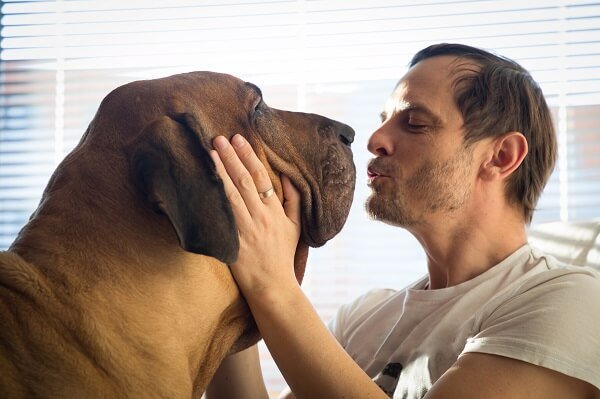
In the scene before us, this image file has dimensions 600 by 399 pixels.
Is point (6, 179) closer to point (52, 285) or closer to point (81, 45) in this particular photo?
point (81, 45)

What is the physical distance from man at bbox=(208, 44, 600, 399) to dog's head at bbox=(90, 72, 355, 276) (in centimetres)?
6

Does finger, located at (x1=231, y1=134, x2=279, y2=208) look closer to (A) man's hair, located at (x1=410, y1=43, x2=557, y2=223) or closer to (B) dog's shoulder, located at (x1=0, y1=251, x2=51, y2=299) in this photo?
(B) dog's shoulder, located at (x1=0, y1=251, x2=51, y2=299)

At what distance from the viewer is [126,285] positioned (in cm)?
113

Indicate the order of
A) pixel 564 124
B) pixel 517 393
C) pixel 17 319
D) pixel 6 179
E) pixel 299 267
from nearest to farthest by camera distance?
pixel 17 319 → pixel 517 393 → pixel 299 267 → pixel 564 124 → pixel 6 179

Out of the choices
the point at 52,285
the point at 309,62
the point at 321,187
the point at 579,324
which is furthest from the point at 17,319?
the point at 309,62

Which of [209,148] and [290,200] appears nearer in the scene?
[209,148]

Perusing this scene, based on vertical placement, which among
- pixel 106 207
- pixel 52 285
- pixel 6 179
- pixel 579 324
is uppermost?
pixel 106 207

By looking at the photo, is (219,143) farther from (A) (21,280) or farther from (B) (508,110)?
(B) (508,110)

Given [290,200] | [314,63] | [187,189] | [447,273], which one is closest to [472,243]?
[447,273]

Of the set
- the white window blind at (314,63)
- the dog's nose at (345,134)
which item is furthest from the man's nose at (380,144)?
the white window blind at (314,63)

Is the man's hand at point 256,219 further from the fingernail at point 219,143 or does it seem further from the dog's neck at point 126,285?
the dog's neck at point 126,285

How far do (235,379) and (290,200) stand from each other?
0.61m

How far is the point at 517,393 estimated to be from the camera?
1.40 metres

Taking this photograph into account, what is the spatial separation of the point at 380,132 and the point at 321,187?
1.73ft
